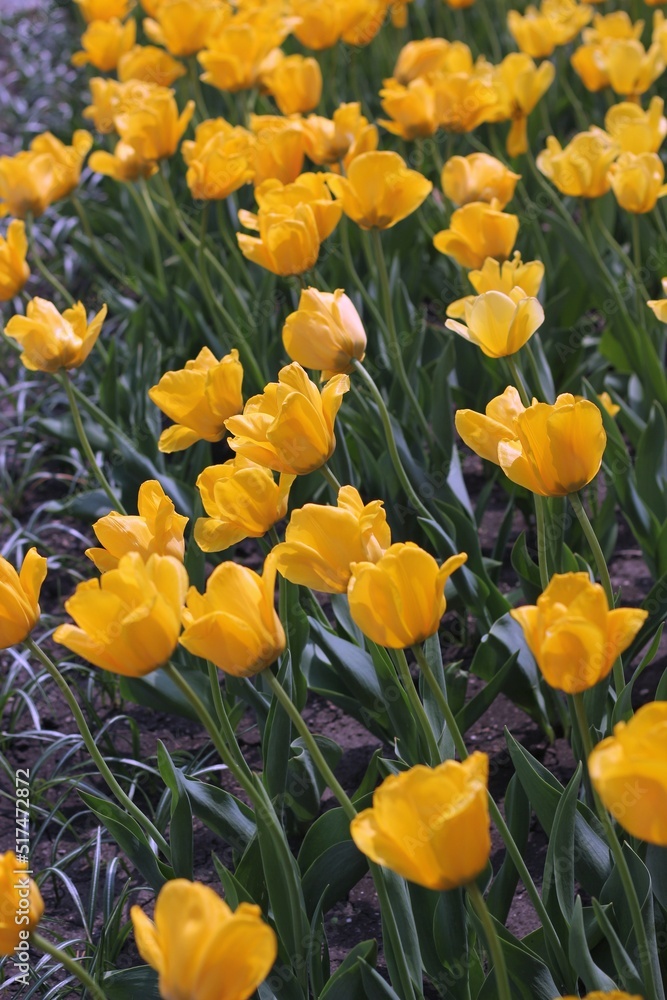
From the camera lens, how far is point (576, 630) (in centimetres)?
92

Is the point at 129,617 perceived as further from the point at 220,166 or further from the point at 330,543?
the point at 220,166

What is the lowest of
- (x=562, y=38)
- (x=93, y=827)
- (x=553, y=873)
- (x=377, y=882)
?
(x=93, y=827)

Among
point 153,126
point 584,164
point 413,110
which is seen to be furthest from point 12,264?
point 584,164

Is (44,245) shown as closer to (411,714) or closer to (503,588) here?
(503,588)

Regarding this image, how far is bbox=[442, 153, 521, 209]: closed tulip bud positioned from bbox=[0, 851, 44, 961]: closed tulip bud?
169 centimetres

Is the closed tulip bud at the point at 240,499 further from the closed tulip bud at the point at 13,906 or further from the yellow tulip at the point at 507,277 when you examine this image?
the yellow tulip at the point at 507,277

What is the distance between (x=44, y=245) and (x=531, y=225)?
72.9 inches

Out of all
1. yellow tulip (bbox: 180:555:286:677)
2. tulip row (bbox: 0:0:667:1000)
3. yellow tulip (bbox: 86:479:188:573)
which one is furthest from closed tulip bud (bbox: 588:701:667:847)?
yellow tulip (bbox: 86:479:188:573)

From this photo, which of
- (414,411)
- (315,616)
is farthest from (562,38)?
(315,616)

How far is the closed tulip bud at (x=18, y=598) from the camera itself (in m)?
1.19

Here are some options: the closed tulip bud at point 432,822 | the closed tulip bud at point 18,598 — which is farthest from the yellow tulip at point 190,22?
the closed tulip bud at point 432,822

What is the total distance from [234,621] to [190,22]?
2.71m

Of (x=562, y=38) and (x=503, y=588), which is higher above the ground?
(x=562, y=38)

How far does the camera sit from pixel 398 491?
219cm
